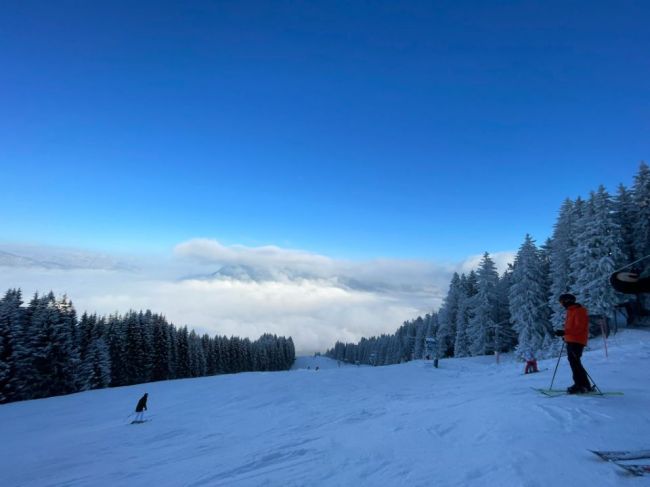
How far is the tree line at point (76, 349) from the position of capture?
41.1 meters

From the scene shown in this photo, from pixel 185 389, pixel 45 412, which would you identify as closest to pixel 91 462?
pixel 185 389

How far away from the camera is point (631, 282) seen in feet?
17.2

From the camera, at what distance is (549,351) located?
37938 mm

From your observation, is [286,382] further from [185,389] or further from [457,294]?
[457,294]

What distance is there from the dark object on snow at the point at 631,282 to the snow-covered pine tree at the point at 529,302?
136ft

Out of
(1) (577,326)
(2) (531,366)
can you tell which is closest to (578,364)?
(1) (577,326)

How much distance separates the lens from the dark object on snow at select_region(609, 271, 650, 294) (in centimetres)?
518

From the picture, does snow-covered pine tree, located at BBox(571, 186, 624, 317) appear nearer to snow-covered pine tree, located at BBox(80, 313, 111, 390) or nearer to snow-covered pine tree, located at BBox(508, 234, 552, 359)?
snow-covered pine tree, located at BBox(508, 234, 552, 359)

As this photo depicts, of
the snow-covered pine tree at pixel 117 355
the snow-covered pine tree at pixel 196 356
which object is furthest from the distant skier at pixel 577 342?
the snow-covered pine tree at pixel 196 356

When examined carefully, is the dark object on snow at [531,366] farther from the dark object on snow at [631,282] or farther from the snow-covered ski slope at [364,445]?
the dark object on snow at [631,282]

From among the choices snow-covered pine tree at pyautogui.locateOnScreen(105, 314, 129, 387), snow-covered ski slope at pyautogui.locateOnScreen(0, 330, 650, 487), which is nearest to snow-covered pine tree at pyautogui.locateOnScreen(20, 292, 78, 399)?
snow-covered pine tree at pyautogui.locateOnScreen(105, 314, 129, 387)

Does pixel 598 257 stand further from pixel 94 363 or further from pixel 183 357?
pixel 183 357

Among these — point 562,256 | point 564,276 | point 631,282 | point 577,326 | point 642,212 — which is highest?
point 642,212

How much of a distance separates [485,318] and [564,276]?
12.2m
